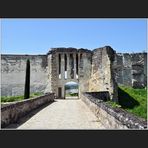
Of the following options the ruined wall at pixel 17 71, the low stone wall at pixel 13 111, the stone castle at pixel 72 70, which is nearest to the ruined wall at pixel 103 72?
the stone castle at pixel 72 70

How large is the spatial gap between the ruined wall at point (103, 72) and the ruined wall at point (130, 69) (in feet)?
13.4

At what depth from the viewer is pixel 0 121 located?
10609 mm

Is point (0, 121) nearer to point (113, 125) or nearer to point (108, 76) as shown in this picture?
point (113, 125)

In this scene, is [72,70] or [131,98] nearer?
[131,98]

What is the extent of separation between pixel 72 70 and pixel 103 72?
459cm

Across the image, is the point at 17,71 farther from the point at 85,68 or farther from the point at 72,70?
the point at 85,68

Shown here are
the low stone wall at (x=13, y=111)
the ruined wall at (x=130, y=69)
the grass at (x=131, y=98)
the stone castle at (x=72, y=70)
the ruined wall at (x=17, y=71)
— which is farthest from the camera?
the ruined wall at (x=130, y=69)

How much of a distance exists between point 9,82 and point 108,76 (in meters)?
12.8

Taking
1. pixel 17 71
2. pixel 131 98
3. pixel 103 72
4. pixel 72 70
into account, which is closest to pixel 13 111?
pixel 131 98

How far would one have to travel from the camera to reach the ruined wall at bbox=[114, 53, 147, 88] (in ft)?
132

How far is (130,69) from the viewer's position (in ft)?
134

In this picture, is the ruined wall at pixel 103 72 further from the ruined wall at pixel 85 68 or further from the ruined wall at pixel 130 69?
the ruined wall at pixel 130 69

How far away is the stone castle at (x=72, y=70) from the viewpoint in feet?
122

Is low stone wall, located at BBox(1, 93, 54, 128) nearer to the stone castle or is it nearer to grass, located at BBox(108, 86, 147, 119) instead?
grass, located at BBox(108, 86, 147, 119)
